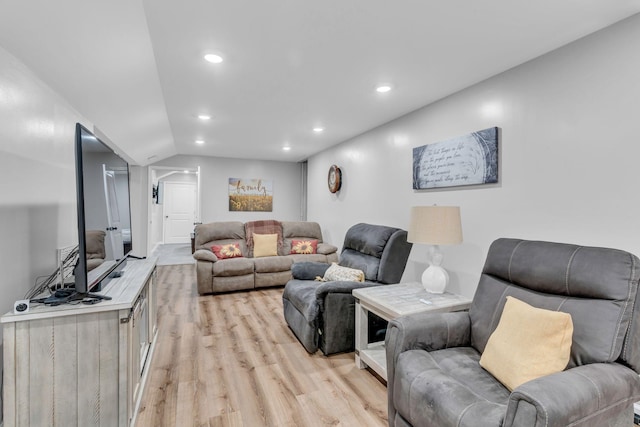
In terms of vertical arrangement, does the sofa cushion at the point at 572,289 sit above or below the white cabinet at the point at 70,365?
above

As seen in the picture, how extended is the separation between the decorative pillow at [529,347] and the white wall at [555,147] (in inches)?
29.9

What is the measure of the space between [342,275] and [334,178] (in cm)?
227

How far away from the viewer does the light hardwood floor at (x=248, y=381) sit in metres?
1.84

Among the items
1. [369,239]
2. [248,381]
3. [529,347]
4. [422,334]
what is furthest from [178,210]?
[529,347]

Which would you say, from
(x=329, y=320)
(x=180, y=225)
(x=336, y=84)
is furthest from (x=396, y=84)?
(x=180, y=225)

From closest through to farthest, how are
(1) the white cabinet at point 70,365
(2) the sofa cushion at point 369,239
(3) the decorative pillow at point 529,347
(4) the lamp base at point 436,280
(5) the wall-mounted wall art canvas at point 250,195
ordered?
1. (3) the decorative pillow at point 529,347
2. (1) the white cabinet at point 70,365
3. (4) the lamp base at point 436,280
4. (2) the sofa cushion at point 369,239
5. (5) the wall-mounted wall art canvas at point 250,195

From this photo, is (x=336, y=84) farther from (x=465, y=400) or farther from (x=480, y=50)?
(x=465, y=400)

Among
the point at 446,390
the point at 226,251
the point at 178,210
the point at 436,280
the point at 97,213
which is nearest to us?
the point at 446,390

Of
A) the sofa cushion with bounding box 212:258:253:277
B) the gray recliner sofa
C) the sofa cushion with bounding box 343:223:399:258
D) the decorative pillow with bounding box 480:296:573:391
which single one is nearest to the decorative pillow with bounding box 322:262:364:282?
the sofa cushion with bounding box 343:223:399:258

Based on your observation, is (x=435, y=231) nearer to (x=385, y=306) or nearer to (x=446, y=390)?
(x=385, y=306)

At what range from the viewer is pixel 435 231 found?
7.31ft

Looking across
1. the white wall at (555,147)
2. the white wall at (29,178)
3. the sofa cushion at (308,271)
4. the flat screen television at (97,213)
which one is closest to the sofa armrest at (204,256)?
the sofa cushion at (308,271)

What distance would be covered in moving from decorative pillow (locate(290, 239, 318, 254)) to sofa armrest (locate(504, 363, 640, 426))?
3.95 meters

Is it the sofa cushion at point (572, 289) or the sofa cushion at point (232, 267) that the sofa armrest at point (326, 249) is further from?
the sofa cushion at point (572, 289)
